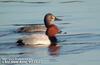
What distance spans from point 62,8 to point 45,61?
11465 millimetres

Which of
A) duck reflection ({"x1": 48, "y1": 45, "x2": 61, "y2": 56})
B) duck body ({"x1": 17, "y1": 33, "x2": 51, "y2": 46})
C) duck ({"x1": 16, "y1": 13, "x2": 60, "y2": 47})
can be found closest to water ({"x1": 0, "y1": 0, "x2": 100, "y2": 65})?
duck reflection ({"x1": 48, "y1": 45, "x2": 61, "y2": 56})

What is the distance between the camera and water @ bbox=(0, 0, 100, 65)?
17.0 m

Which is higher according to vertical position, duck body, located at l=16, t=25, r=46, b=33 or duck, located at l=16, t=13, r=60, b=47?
duck, located at l=16, t=13, r=60, b=47

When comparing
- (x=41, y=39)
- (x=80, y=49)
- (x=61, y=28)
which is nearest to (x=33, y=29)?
(x=61, y=28)

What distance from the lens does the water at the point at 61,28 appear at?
17.0 meters

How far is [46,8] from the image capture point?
27.6 metres

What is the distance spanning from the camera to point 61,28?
22.6m

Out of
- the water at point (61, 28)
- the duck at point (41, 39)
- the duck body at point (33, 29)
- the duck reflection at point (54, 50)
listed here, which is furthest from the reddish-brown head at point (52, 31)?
the duck body at point (33, 29)

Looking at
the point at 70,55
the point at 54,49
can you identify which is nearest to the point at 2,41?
the point at 54,49

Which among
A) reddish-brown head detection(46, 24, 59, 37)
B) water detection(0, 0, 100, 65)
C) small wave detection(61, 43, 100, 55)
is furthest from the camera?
reddish-brown head detection(46, 24, 59, 37)

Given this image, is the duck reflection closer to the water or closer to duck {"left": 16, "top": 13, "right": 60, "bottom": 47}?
the water

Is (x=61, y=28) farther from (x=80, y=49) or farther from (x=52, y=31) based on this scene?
(x=80, y=49)

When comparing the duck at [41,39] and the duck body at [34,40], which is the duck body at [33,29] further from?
the duck body at [34,40]

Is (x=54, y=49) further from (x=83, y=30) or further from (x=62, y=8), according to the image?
(x=62, y=8)
